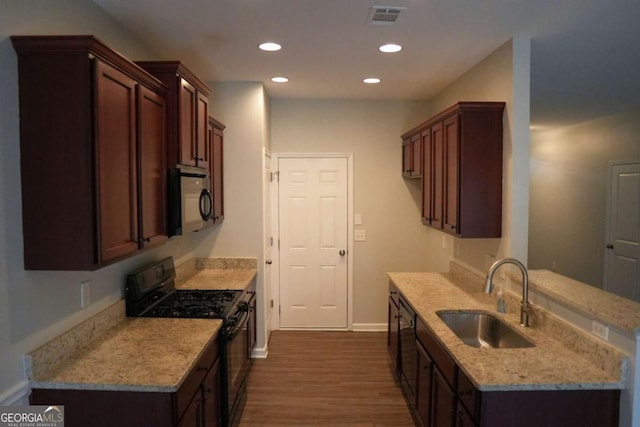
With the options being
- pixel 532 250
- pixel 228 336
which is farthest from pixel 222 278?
pixel 532 250

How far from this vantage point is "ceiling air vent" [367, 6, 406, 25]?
2359 millimetres

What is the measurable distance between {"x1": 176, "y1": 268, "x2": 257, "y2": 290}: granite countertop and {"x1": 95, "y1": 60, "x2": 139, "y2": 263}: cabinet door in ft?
4.70

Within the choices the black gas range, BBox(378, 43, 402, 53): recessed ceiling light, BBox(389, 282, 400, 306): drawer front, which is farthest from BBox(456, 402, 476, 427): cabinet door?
BBox(378, 43, 402, 53): recessed ceiling light

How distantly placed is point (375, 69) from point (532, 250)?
5.20 m

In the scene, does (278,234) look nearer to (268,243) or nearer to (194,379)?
(268,243)

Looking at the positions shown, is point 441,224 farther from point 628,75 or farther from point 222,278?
point 628,75

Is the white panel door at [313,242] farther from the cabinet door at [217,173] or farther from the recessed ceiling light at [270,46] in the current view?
the recessed ceiling light at [270,46]

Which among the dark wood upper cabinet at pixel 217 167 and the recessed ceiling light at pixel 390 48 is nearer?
the recessed ceiling light at pixel 390 48

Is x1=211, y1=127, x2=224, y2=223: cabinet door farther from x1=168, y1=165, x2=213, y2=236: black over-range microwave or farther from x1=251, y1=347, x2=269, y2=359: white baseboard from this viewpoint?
x1=251, y1=347, x2=269, y2=359: white baseboard

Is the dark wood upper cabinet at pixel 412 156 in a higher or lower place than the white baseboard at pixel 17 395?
higher

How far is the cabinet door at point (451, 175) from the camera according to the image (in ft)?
9.96

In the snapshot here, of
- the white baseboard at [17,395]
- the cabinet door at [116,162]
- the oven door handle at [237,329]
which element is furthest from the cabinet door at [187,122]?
the white baseboard at [17,395]

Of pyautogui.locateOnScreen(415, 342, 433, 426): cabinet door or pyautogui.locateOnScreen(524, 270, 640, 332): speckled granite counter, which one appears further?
pyautogui.locateOnScreen(415, 342, 433, 426): cabinet door

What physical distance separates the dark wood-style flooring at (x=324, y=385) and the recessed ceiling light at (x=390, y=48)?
9.08 feet
